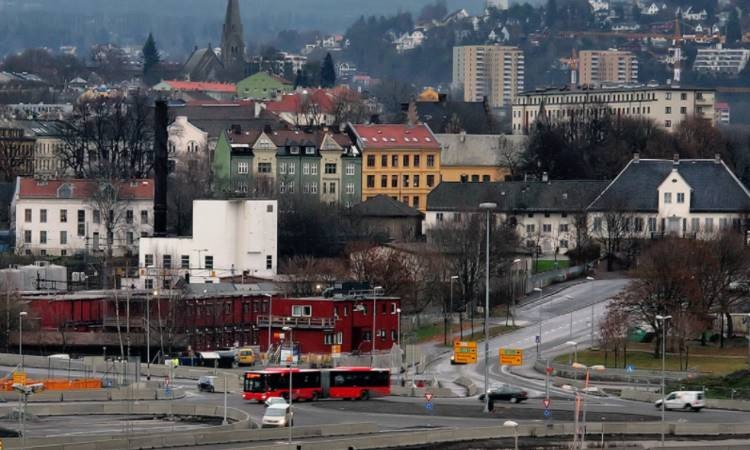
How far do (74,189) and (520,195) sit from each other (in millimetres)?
20558

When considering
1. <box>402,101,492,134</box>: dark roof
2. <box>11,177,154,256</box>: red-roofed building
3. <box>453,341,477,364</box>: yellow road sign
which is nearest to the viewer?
<box>453,341,477,364</box>: yellow road sign

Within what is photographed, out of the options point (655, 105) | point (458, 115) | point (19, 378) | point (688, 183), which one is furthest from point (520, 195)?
point (655, 105)

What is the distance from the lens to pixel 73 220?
122812 mm

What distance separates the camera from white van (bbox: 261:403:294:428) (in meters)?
63.9

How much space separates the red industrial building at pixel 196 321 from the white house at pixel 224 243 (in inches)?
538

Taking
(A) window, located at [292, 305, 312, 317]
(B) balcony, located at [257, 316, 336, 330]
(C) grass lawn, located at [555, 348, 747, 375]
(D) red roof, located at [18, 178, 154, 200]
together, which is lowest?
(C) grass lawn, located at [555, 348, 747, 375]

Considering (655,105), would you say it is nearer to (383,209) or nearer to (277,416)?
(383,209)

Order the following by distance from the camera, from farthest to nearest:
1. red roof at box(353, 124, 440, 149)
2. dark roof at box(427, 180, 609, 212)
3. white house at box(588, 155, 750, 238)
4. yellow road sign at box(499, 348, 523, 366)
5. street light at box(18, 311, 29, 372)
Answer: red roof at box(353, 124, 440, 149) < dark roof at box(427, 180, 609, 212) < white house at box(588, 155, 750, 238) < street light at box(18, 311, 29, 372) < yellow road sign at box(499, 348, 523, 366)

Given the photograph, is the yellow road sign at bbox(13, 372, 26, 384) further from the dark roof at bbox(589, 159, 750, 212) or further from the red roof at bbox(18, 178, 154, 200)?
the red roof at bbox(18, 178, 154, 200)

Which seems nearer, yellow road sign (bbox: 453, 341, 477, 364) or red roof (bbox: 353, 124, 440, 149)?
yellow road sign (bbox: 453, 341, 477, 364)

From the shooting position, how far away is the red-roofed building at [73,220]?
Result: 12175 centimetres

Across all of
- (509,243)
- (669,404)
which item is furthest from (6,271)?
(669,404)

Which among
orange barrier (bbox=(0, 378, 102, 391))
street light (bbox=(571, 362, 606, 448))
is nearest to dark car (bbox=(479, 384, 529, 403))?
street light (bbox=(571, 362, 606, 448))

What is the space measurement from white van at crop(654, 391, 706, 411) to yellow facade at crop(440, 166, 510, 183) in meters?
69.1
